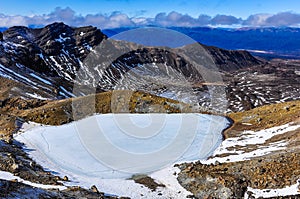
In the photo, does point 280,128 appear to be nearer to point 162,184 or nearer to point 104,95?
point 162,184

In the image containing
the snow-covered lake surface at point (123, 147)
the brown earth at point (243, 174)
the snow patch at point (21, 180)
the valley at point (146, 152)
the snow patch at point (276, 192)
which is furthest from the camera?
the snow-covered lake surface at point (123, 147)

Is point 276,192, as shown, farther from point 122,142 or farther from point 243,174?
point 122,142

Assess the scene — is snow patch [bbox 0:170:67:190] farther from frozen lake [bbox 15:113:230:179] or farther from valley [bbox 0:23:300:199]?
frozen lake [bbox 15:113:230:179]

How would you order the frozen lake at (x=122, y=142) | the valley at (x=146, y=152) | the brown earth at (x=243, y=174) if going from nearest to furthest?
the brown earth at (x=243, y=174) < the valley at (x=146, y=152) < the frozen lake at (x=122, y=142)

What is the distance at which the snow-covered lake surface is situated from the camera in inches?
1350

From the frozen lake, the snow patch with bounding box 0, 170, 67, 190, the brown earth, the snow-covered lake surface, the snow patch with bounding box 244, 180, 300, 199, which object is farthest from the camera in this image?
the frozen lake

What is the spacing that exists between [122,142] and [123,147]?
1797 mm

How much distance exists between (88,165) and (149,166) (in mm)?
7148

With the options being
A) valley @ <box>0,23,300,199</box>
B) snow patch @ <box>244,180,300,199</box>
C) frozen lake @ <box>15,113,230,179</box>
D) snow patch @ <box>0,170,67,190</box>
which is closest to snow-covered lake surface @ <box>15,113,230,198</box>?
frozen lake @ <box>15,113,230,179</box>

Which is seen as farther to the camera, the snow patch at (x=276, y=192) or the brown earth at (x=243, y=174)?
the brown earth at (x=243, y=174)

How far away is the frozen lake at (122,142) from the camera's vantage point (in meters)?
37.6

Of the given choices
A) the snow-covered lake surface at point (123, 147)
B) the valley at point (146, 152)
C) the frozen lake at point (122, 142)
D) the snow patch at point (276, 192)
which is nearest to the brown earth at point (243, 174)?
the valley at point (146, 152)

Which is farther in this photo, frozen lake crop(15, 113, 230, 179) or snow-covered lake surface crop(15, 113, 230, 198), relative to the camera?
frozen lake crop(15, 113, 230, 179)

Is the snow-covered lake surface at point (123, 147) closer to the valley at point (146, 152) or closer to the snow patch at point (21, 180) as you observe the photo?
the valley at point (146, 152)
